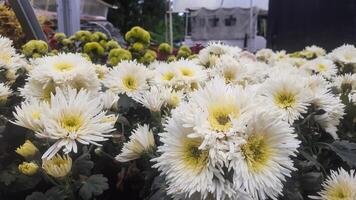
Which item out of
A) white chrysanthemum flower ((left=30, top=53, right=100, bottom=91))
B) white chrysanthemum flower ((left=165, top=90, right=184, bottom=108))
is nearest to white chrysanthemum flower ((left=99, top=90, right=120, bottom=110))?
white chrysanthemum flower ((left=30, top=53, right=100, bottom=91))

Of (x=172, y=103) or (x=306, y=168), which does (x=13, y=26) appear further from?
(x=306, y=168)

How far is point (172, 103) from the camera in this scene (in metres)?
1.15

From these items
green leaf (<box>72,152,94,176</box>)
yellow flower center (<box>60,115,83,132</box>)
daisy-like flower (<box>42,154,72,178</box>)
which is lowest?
green leaf (<box>72,152,94,176</box>)

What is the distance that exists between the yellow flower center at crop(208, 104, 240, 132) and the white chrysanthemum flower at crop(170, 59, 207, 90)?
44 cm

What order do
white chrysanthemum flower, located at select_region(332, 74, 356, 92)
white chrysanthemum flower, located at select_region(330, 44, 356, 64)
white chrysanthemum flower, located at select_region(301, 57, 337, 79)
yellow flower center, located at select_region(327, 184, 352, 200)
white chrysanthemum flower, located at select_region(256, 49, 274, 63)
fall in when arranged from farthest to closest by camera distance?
white chrysanthemum flower, located at select_region(256, 49, 274, 63) → white chrysanthemum flower, located at select_region(330, 44, 356, 64) → white chrysanthemum flower, located at select_region(301, 57, 337, 79) → white chrysanthemum flower, located at select_region(332, 74, 356, 92) → yellow flower center, located at select_region(327, 184, 352, 200)

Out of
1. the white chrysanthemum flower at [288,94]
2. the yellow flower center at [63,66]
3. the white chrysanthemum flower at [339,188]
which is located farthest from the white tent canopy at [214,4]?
the white chrysanthemum flower at [339,188]

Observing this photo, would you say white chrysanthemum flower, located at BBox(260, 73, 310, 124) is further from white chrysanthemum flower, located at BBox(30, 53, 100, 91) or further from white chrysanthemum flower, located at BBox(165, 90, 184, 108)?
white chrysanthemum flower, located at BBox(30, 53, 100, 91)

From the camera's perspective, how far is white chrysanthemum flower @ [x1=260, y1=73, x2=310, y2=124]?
1053 millimetres

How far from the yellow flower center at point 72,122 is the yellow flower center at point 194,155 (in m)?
0.23

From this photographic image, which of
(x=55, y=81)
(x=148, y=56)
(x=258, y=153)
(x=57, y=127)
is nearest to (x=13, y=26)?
(x=148, y=56)

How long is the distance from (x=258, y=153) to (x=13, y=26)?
2853mm

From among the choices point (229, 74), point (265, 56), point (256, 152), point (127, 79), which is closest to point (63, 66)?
point (127, 79)

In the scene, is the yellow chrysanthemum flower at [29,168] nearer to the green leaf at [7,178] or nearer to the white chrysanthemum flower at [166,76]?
the green leaf at [7,178]

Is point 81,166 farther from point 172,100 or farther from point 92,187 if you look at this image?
point 172,100
